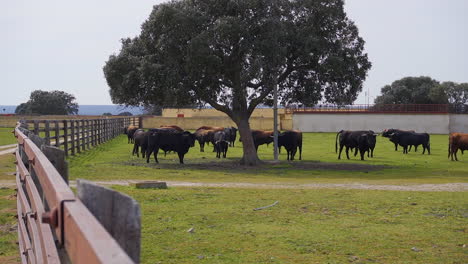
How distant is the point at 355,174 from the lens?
80.6 feet

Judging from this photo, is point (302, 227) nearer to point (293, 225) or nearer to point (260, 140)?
point (293, 225)

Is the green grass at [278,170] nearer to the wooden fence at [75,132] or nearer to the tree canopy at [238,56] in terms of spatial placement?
the wooden fence at [75,132]

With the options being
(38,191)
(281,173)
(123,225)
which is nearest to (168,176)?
(281,173)

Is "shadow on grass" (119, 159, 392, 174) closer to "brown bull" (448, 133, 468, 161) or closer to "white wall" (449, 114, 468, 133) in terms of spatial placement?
"brown bull" (448, 133, 468, 161)

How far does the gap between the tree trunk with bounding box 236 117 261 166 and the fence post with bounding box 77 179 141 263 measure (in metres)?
26.0

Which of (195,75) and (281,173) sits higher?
(195,75)

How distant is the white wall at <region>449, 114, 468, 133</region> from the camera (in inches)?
2616

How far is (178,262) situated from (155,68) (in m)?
19.7

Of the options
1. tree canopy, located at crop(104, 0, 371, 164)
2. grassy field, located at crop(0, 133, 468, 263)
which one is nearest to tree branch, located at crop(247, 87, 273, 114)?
tree canopy, located at crop(104, 0, 371, 164)

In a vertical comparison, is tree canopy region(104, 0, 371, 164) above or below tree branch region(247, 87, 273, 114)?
above

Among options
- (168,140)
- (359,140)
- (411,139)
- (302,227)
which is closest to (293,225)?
(302,227)

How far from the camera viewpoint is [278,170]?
26.0 m

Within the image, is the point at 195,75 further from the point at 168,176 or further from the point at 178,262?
the point at 178,262

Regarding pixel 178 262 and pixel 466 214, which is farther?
pixel 466 214
